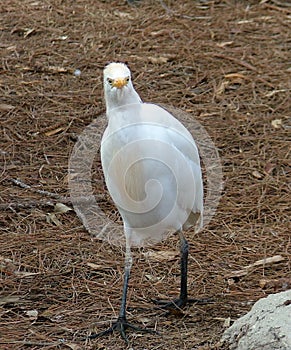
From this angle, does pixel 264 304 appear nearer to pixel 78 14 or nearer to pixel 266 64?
pixel 266 64

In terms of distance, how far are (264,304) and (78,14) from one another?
5.39 meters

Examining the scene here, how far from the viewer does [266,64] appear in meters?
7.31

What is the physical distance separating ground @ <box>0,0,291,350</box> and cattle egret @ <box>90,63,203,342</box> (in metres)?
0.30

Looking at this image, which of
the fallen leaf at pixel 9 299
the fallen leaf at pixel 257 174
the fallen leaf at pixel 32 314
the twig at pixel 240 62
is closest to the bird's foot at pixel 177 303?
the fallen leaf at pixel 32 314

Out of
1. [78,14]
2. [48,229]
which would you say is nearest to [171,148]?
[48,229]

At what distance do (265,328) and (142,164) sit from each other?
96 cm

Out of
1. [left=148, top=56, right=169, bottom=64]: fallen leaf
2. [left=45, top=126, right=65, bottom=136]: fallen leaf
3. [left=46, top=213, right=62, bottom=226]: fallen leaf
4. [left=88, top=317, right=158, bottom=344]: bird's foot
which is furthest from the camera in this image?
[left=148, top=56, right=169, bottom=64]: fallen leaf

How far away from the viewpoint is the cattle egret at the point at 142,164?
3713 mm

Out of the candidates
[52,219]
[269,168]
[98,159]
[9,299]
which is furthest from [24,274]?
[269,168]

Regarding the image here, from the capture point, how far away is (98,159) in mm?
5863

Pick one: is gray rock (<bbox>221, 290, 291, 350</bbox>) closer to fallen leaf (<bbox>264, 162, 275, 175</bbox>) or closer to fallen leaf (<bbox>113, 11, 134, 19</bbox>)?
fallen leaf (<bbox>264, 162, 275, 175</bbox>)

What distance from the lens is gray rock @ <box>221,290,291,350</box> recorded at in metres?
3.26

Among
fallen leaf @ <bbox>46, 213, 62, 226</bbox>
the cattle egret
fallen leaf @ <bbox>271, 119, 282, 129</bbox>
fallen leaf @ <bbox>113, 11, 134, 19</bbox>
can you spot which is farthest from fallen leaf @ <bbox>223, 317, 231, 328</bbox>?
fallen leaf @ <bbox>113, 11, 134, 19</bbox>

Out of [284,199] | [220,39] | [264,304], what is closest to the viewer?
[264,304]
